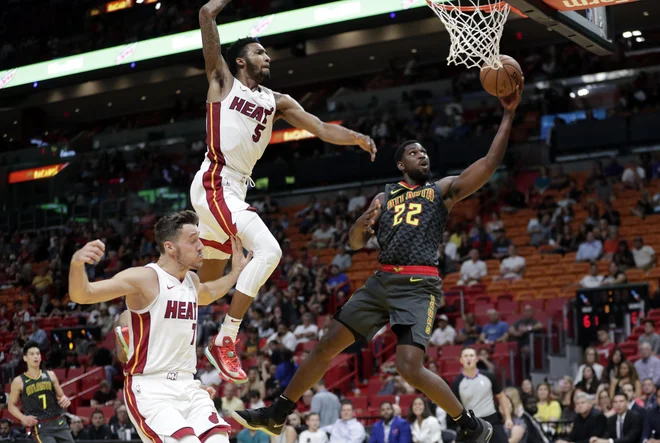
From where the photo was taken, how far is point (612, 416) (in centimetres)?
1245

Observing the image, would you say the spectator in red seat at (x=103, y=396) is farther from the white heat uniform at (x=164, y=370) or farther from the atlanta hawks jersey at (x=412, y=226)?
the white heat uniform at (x=164, y=370)

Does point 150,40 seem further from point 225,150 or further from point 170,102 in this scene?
point 225,150

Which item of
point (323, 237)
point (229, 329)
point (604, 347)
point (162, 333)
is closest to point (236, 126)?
point (229, 329)

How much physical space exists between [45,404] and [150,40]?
50.1ft

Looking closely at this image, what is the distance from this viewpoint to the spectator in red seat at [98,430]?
53.2ft

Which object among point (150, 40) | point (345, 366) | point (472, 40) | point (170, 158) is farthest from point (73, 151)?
point (472, 40)

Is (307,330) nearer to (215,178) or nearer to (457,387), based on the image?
(457,387)

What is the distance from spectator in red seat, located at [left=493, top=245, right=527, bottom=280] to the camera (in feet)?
62.5

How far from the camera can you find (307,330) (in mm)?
18531

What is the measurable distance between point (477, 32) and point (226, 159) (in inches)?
97.9

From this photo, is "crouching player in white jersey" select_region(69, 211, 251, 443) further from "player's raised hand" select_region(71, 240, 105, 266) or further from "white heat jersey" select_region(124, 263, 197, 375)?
"player's raised hand" select_region(71, 240, 105, 266)

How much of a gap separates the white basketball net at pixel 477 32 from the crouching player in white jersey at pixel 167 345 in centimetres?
278

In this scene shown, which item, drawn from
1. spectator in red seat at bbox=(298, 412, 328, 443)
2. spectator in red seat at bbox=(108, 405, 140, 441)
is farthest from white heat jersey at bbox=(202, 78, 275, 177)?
spectator in red seat at bbox=(108, 405, 140, 441)

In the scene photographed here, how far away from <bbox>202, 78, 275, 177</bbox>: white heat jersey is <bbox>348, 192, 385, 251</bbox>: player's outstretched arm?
38.3 inches
